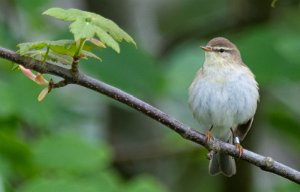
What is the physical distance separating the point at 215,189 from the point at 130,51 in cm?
232

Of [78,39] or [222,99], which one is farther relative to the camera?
[222,99]

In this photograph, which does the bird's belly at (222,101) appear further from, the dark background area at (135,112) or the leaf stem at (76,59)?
the leaf stem at (76,59)

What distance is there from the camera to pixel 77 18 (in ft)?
8.14

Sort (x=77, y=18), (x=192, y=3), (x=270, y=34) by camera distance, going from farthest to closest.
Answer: (x=192, y=3) → (x=270, y=34) → (x=77, y=18)

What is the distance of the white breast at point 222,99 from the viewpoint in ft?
13.8

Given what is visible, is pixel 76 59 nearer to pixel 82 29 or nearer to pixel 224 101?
pixel 82 29

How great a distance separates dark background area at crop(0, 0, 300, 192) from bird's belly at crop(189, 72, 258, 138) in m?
0.70

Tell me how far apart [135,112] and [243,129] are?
2.28m

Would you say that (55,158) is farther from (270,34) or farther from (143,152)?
(270,34)

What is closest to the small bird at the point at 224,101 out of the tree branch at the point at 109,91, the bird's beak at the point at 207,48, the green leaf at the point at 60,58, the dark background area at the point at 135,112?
the bird's beak at the point at 207,48

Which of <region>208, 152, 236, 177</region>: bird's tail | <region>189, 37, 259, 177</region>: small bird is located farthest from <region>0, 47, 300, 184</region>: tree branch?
<region>208, 152, 236, 177</region>: bird's tail

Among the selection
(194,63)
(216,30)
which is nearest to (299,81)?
(194,63)

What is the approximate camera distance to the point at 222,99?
4266 mm

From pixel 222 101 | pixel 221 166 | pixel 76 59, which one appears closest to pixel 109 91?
pixel 76 59
